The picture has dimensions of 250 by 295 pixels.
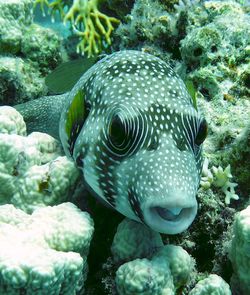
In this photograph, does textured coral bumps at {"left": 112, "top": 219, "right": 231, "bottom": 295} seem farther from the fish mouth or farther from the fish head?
the fish mouth

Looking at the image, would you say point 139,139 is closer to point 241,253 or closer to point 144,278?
point 144,278

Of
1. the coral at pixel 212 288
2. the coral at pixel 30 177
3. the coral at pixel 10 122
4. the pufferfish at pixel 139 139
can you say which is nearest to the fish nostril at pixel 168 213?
the pufferfish at pixel 139 139

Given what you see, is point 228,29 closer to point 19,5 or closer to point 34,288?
point 19,5

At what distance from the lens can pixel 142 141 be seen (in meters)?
2.87

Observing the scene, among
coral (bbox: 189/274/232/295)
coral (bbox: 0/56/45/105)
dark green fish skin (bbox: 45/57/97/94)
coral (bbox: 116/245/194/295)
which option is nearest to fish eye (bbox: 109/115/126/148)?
coral (bbox: 116/245/194/295)

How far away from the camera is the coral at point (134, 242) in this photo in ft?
9.98

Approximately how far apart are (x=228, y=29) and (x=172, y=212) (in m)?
3.41

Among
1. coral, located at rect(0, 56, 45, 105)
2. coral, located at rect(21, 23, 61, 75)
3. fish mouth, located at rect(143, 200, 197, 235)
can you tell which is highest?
fish mouth, located at rect(143, 200, 197, 235)

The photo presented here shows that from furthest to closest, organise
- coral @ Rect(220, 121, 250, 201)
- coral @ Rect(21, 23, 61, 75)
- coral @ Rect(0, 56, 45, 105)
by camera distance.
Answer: coral @ Rect(21, 23, 61, 75), coral @ Rect(0, 56, 45, 105), coral @ Rect(220, 121, 250, 201)

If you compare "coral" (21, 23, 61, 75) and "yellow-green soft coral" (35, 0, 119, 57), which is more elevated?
"yellow-green soft coral" (35, 0, 119, 57)

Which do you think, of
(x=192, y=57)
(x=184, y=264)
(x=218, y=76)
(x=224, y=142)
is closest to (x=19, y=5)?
(x=192, y=57)

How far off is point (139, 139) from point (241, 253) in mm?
1174

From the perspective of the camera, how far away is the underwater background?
109 inches

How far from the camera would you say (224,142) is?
14.1 ft
